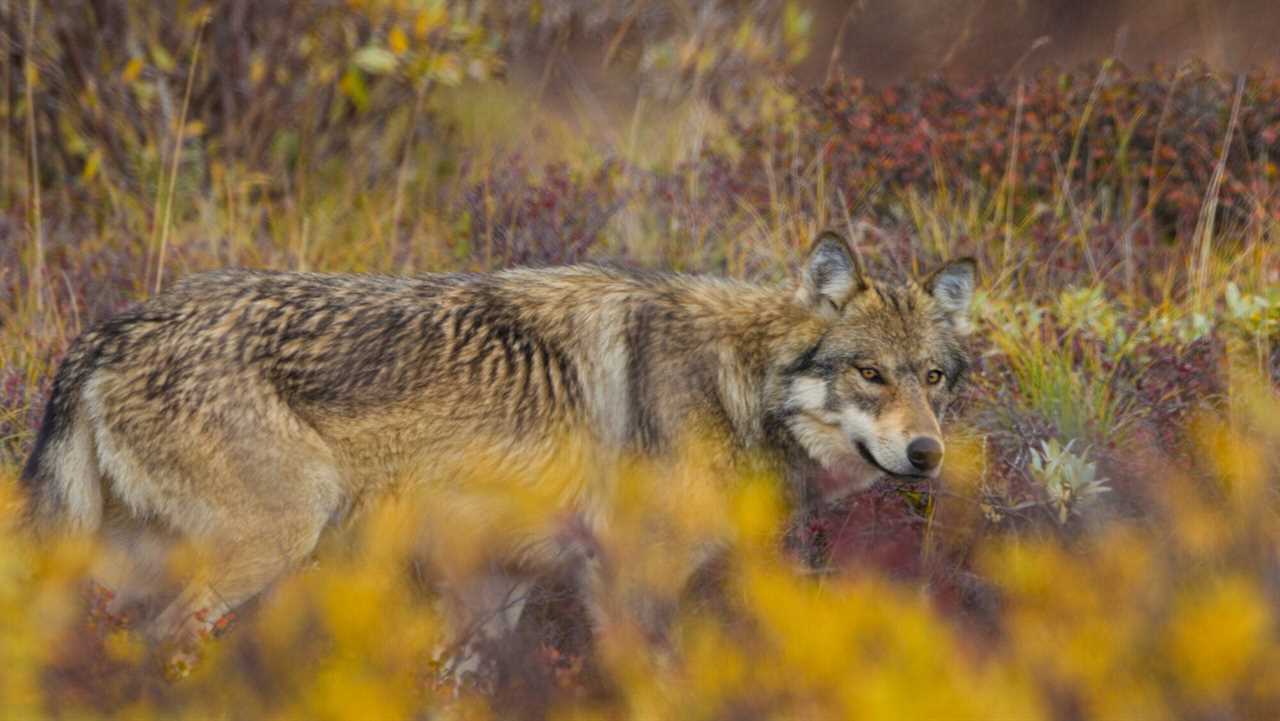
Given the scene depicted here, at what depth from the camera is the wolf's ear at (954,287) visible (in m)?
4.56

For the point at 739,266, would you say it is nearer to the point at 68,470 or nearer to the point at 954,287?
the point at 954,287

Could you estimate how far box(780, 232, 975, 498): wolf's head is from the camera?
417 cm

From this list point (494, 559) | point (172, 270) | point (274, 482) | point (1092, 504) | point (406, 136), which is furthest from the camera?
point (406, 136)

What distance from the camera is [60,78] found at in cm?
793

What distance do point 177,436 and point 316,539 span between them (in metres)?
0.47

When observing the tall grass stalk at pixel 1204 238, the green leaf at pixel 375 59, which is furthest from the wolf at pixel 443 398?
the green leaf at pixel 375 59

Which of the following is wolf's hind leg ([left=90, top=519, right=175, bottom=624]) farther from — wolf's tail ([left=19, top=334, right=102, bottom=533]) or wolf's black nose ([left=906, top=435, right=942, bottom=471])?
wolf's black nose ([left=906, top=435, right=942, bottom=471])

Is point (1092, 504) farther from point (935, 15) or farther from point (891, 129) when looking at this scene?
point (935, 15)

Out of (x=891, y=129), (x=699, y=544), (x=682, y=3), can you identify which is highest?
(x=682, y=3)

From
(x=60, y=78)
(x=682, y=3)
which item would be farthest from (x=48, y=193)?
(x=682, y=3)

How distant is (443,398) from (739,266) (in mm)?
2865

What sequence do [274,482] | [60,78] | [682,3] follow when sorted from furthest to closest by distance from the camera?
1. [682,3]
2. [60,78]
3. [274,482]

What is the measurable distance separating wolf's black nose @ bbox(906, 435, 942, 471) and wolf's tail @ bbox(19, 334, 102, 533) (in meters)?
2.31

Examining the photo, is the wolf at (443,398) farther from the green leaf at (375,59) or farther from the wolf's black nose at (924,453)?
the green leaf at (375,59)
